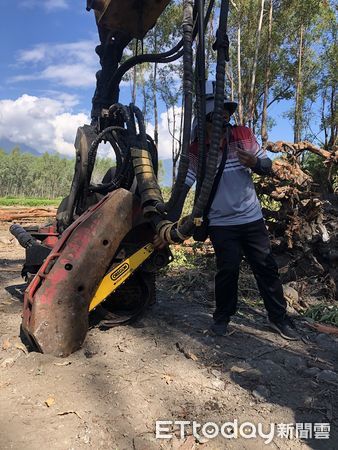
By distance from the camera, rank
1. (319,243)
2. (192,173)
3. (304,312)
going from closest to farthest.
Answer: (192,173), (304,312), (319,243)

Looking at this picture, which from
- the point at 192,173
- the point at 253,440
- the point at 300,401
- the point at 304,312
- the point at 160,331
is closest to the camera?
the point at 253,440

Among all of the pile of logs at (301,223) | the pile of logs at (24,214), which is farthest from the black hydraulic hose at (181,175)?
the pile of logs at (24,214)

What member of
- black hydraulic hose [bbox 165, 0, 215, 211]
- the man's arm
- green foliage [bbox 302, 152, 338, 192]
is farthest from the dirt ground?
green foliage [bbox 302, 152, 338, 192]

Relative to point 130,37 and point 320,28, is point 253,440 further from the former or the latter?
point 320,28

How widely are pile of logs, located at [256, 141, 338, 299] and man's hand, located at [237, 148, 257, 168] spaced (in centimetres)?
195

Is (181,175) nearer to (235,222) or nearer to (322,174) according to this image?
(235,222)

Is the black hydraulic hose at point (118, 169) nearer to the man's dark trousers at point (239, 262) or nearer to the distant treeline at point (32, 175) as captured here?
the man's dark trousers at point (239, 262)

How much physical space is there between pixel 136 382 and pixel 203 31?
221 centimetres

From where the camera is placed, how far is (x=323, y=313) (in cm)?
436

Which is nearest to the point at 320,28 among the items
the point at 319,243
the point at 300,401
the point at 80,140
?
the point at 319,243

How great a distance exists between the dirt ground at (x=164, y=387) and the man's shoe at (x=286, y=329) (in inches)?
2.6

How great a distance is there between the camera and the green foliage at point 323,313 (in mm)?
4230

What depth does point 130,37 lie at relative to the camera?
12.5ft

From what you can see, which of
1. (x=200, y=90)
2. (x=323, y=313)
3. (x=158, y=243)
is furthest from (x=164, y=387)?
(x=323, y=313)
